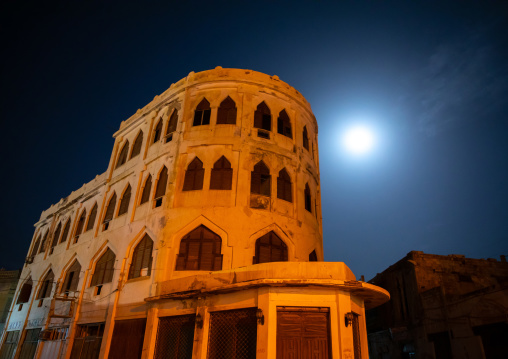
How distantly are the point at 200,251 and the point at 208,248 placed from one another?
33 centimetres

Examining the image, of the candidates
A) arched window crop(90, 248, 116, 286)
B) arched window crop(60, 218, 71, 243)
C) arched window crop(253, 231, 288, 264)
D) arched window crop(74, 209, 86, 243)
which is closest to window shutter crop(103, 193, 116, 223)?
arched window crop(90, 248, 116, 286)

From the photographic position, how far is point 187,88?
16.8 metres

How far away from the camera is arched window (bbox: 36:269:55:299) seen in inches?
802

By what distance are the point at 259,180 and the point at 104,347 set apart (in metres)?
9.11

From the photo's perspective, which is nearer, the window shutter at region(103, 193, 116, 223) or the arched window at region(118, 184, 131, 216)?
the arched window at region(118, 184, 131, 216)

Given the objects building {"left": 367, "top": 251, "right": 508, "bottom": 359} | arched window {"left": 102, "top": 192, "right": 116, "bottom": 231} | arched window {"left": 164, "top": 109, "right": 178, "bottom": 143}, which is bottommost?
building {"left": 367, "top": 251, "right": 508, "bottom": 359}

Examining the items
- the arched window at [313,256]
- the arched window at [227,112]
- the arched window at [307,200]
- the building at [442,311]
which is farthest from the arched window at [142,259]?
the building at [442,311]

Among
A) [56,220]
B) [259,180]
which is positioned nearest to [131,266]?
[259,180]

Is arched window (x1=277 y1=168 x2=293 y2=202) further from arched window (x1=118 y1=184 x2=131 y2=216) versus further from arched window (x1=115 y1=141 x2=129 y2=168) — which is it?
arched window (x1=115 y1=141 x2=129 y2=168)

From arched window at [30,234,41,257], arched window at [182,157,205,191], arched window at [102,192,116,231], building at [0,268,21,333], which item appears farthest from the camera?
building at [0,268,21,333]

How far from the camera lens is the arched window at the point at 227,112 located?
15.6m

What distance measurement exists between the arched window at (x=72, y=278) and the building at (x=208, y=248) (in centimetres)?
12

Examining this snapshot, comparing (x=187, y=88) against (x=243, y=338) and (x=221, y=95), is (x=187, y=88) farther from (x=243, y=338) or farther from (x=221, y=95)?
(x=243, y=338)

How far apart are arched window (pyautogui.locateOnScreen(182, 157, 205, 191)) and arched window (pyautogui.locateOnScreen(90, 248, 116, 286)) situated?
5.24 metres
